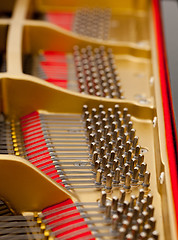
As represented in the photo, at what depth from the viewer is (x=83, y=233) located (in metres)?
1.78

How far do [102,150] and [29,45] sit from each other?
1.38 m

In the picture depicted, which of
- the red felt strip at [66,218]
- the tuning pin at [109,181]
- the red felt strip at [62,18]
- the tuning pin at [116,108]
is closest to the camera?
the red felt strip at [66,218]

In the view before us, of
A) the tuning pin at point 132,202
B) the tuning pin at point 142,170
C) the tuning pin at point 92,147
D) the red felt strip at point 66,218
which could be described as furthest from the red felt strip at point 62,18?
the tuning pin at point 132,202

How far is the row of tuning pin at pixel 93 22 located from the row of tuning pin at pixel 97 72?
0.35 metres

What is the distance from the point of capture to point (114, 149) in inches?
85.5

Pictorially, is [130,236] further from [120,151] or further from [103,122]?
Result: [103,122]

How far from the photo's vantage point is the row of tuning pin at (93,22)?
11.2 feet

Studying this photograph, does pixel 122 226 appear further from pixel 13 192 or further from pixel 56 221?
pixel 13 192

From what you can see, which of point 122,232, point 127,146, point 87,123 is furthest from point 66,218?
point 87,123

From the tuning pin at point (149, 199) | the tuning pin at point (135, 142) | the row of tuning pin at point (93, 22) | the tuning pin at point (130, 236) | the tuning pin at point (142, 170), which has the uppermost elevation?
the row of tuning pin at point (93, 22)

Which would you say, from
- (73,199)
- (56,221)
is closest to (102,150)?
(73,199)

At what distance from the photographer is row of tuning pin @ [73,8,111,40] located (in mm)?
3418

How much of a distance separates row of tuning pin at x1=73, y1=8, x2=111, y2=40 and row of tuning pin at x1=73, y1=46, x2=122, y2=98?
0.35m

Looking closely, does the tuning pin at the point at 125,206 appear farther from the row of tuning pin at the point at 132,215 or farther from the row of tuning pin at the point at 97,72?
the row of tuning pin at the point at 97,72
